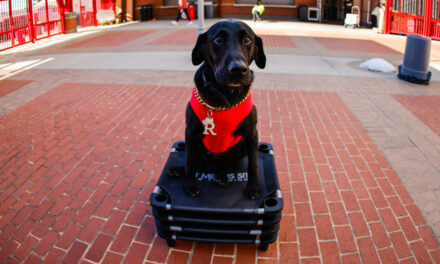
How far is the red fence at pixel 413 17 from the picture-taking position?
1293cm

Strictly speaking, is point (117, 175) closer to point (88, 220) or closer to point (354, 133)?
point (88, 220)

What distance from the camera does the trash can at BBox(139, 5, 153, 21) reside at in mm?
20336

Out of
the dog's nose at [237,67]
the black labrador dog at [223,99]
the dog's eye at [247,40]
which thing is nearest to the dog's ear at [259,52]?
the black labrador dog at [223,99]

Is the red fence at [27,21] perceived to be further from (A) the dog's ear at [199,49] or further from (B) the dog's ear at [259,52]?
(B) the dog's ear at [259,52]

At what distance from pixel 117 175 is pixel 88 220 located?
776 millimetres

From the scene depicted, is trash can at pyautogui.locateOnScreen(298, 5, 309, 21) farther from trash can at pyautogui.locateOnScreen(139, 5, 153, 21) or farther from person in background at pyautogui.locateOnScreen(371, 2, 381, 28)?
trash can at pyautogui.locateOnScreen(139, 5, 153, 21)

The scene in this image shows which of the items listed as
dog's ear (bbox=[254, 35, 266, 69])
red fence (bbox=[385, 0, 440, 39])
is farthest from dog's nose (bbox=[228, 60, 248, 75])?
red fence (bbox=[385, 0, 440, 39])

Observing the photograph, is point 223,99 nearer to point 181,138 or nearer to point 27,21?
point 181,138

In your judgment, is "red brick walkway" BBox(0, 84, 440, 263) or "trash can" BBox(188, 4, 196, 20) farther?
"trash can" BBox(188, 4, 196, 20)

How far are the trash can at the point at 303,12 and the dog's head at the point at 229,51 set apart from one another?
66.0 ft

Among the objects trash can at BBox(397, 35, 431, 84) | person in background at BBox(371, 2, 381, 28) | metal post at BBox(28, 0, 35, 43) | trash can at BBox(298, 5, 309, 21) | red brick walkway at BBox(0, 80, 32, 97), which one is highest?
trash can at BBox(298, 5, 309, 21)

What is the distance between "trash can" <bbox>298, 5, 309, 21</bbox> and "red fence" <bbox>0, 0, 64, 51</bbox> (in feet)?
46.4

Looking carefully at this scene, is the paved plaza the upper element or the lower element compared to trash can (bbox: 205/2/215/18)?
lower

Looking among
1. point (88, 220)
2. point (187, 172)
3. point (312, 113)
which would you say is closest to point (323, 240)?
point (187, 172)
